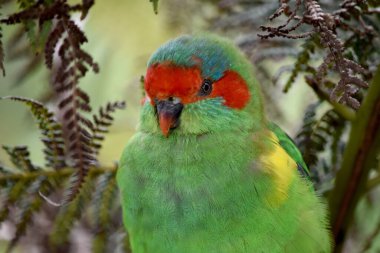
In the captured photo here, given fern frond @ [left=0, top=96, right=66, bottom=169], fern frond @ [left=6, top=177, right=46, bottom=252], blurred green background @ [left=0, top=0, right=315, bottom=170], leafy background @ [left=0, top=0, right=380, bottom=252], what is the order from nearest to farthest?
leafy background @ [left=0, top=0, right=380, bottom=252], fern frond @ [left=0, top=96, right=66, bottom=169], fern frond @ [left=6, top=177, right=46, bottom=252], blurred green background @ [left=0, top=0, right=315, bottom=170]

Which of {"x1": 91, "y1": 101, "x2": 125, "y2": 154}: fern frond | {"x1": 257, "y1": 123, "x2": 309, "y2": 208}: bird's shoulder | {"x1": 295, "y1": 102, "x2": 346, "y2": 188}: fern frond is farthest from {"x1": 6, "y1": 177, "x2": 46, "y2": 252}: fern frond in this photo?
{"x1": 295, "y1": 102, "x2": 346, "y2": 188}: fern frond

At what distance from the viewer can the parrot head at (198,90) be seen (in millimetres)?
1230

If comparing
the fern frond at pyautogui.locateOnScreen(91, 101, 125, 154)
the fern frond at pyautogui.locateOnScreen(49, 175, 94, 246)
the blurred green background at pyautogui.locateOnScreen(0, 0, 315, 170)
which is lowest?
the blurred green background at pyautogui.locateOnScreen(0, 0, 315, 170)

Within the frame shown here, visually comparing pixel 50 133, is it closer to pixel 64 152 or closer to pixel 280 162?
pixel 64 152

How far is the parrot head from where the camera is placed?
1.23 meters

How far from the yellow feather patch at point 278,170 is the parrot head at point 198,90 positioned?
0.07 metres

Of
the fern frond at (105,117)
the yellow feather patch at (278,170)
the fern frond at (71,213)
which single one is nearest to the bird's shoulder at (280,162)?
the yellow feather patch at (278,170)

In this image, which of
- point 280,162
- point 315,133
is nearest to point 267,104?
point 315,133

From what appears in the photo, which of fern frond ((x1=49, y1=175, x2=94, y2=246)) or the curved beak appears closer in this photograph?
the curved beak

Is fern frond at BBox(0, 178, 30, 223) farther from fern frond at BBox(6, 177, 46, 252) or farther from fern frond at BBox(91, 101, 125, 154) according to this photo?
fern frond at BBox(91, 101, 125, 154)

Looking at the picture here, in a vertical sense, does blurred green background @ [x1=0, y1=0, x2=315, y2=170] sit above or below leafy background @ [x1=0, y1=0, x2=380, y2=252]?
below

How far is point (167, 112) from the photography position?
1238 millimetres

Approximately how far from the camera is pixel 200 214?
4.05 feet

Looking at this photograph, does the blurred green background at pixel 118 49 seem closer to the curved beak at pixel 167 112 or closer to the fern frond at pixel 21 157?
the fern frond at pixel 21 157
